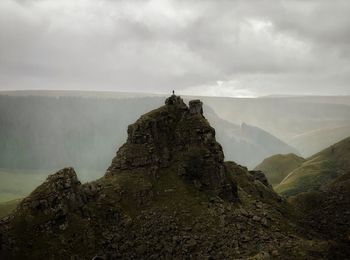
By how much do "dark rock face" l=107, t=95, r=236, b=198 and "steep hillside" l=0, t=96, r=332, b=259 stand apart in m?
0.25

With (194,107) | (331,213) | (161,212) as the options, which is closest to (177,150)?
(194,107)

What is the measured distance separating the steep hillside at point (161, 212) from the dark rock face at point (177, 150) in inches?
10.0

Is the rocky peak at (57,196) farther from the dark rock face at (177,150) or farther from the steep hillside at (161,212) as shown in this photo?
the dark rock face at (177,150)

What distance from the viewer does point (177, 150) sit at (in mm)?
114000

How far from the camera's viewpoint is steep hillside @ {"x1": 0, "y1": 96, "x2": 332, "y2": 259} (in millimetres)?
91562

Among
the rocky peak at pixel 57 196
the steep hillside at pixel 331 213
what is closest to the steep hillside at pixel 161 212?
the rocky peak at pixel 57 196

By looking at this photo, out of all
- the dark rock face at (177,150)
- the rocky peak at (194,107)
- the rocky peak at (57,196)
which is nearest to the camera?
the rocky peak at (57,196)

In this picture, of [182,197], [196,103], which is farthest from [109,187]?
[196,103]

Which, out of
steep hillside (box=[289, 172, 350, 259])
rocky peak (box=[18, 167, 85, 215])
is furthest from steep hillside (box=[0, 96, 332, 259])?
steep hillside (box=[289, 172, 350, 259])

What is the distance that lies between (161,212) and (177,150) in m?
18.7

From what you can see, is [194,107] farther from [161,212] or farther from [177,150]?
[161,212]

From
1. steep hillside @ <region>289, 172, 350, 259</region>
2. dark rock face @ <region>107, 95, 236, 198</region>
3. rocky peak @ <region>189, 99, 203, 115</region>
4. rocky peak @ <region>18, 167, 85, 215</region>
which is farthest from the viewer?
rocky peak @ <region>189, 99, 203, 115</region>

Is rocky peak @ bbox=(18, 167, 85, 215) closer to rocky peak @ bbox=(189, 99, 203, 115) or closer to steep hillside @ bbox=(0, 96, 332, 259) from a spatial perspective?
steep hillside @ bbox=(0, 96, 332, 259)

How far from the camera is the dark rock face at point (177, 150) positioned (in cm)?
11019
